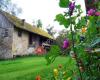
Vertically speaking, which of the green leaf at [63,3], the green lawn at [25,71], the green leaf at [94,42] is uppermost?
the green leaf at [63,3]

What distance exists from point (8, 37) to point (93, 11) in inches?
1219

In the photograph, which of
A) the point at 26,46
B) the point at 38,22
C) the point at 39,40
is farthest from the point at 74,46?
the point at 38,22

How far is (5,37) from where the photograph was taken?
33375mm

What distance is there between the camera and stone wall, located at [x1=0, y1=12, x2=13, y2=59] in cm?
3234

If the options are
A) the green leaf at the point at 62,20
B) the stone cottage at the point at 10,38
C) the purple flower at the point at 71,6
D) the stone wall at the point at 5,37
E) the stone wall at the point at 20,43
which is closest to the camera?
the purple flower at the point at 71,6

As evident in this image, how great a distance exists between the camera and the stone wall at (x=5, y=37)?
3234cm

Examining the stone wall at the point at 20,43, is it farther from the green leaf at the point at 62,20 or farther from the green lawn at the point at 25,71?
the green leaf at the point at 62,20

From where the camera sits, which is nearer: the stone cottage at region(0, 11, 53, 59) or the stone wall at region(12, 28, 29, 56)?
the stone cottage at region(0, 11, 53, 59)

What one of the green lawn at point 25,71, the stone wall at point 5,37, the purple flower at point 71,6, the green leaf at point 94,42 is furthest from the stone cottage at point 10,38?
the purple flower at point 71,6

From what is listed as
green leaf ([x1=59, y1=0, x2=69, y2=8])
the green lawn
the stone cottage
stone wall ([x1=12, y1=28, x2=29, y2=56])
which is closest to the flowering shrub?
green leaf ([x1=59, y1=0, x2=69, y2=8])

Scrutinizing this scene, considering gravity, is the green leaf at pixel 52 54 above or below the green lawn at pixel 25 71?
above

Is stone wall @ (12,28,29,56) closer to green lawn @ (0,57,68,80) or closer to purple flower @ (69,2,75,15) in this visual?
green lawn @ (0,57,68,80)

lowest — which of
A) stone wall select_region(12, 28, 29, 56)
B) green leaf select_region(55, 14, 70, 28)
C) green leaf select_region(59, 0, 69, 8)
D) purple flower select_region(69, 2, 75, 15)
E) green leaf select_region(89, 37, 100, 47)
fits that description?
green leaf select_region(89, 37, 100, 47)

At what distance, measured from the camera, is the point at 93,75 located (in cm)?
237
